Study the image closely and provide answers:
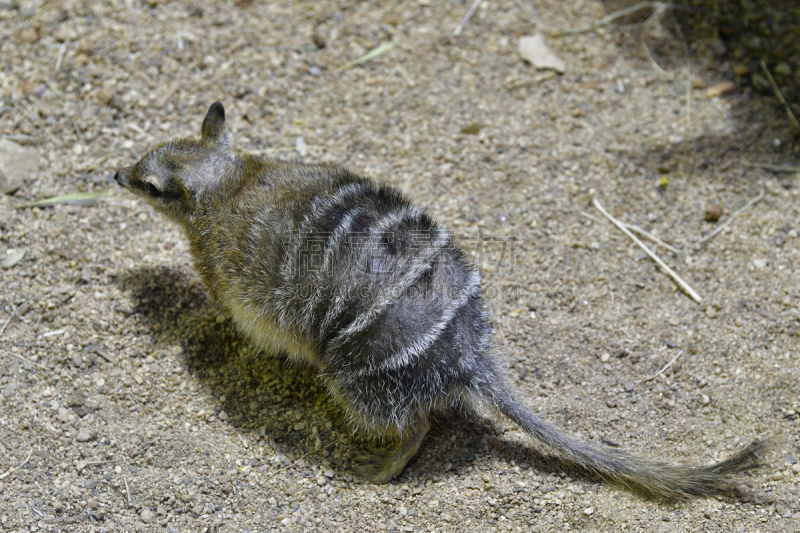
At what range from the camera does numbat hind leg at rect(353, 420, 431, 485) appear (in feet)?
13.7

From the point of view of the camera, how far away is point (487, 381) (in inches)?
162

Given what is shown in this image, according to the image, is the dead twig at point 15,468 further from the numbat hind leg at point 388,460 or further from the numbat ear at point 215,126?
the numbat ear at point 215,126

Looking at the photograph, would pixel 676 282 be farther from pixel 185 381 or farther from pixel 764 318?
pixel 185 381

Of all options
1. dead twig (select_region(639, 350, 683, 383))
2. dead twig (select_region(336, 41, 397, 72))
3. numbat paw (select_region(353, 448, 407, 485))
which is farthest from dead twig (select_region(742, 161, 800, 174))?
numbat paw (select_region(353, 448, 407, 485))

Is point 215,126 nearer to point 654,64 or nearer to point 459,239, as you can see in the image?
point 459,239

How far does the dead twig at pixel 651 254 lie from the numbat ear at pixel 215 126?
124 inches

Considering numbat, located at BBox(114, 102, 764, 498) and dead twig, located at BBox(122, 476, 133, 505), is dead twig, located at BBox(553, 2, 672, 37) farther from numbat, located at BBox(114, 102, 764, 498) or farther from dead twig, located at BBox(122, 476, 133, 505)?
dead twig, located at BBox(122, 476, 133, 505)

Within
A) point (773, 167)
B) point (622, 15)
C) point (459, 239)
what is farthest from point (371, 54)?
point (773, 167)

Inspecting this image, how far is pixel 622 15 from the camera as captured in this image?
22.1 feet

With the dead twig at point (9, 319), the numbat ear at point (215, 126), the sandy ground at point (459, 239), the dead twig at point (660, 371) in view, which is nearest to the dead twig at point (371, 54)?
the sandy ground at point (459, 239)

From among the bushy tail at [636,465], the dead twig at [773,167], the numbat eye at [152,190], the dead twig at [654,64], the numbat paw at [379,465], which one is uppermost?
the numbat eye at [152,190]

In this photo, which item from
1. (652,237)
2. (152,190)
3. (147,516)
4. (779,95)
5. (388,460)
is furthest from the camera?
(779,95)

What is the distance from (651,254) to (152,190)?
13.1ft

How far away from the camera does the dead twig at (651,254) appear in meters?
4.97
